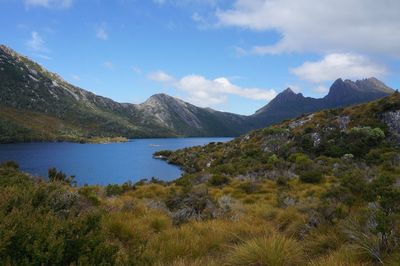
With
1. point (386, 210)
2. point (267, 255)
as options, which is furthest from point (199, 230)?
point (386, 210)

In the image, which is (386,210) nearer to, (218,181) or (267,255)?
(267,255)

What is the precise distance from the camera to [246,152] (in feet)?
158

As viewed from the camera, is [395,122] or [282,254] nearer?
[282,254]

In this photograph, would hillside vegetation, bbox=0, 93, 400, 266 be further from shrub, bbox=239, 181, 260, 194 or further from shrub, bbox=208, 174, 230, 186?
shrub, bbox=208, 174, 230, 186

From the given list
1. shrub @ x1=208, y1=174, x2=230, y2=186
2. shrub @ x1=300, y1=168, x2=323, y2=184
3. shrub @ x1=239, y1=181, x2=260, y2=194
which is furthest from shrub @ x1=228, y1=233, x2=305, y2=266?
shrub @ x1=208, y1=174, x2=230, y2=186

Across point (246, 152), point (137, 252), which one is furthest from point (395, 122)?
point (137, 252)

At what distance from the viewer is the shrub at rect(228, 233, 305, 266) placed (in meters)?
5.68

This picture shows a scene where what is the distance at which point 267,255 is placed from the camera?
18.7ft

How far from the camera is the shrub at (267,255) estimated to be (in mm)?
5684

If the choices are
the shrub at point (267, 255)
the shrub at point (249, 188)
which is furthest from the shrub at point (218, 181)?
the shrub at point (267, 255)

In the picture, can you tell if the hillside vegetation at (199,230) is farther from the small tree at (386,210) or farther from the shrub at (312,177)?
the shrub at (312,177)

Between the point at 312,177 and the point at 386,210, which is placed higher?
the point at 386,210

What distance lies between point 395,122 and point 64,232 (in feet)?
140

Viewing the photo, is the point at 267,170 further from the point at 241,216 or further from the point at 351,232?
the point at 351,232
